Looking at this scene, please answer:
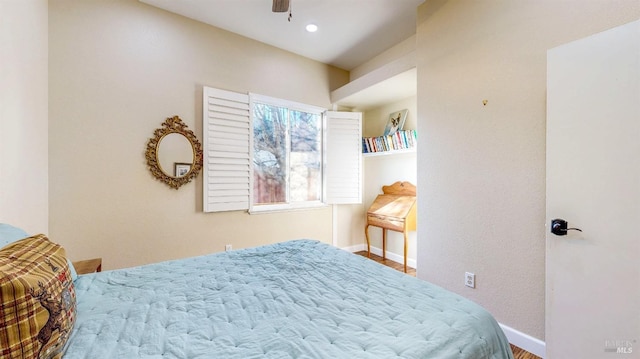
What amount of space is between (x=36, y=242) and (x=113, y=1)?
8.03 ft

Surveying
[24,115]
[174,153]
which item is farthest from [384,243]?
[24,115]

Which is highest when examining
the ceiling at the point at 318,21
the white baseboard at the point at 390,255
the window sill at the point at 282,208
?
the ceiling at the point at 318,21

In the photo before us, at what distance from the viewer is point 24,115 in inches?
64.0

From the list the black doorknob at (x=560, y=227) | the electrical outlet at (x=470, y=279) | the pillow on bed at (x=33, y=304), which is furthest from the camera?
the electrical outlet at (x=470, y=279)

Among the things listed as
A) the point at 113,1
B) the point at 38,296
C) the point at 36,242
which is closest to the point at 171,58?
the point at 113,1

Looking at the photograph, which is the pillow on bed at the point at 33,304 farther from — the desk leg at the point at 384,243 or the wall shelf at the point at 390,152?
the desk leg at the point at 384,243

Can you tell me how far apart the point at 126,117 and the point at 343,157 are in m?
2.61

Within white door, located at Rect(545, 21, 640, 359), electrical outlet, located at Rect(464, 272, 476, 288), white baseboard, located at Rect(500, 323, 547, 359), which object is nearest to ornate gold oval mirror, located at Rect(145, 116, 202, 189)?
electrical outlet, located at Rect(464, 272, 476, 288)

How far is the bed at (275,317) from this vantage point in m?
0.80

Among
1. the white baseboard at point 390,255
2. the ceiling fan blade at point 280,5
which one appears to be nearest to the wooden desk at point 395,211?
the white baseboard at point 390,255

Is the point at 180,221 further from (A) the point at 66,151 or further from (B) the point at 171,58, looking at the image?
(B) the point at 171,58

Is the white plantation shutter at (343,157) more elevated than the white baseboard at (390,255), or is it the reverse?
the white plantation shutter at (343,157)

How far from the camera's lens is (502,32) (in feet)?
6.01

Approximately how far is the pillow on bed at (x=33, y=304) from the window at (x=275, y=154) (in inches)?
75.4
